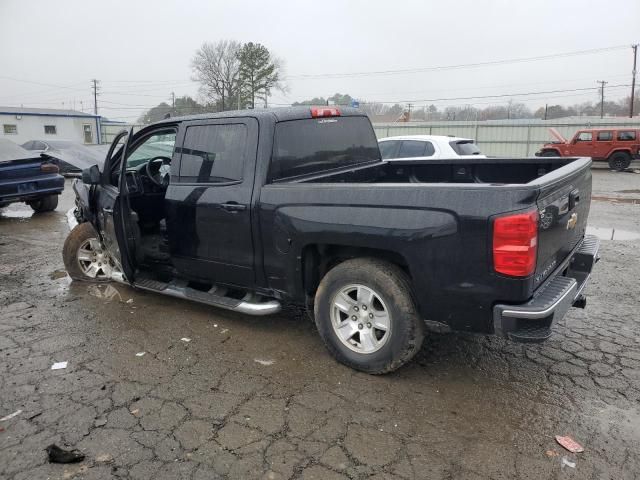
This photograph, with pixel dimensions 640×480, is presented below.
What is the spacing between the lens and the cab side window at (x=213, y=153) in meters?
4.16

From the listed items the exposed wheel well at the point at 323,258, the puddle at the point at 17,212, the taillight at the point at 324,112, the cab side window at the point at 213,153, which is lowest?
the puddle at the point at 17,212

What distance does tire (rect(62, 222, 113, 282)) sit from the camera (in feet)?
18.8

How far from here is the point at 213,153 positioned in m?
4.35

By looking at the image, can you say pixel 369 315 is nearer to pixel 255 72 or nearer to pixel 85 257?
pixel 85 257

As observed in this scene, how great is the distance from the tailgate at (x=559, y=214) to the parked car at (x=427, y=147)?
5.41 meters

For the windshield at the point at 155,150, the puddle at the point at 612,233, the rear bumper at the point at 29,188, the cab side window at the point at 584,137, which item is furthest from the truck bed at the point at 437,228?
the cab side window at the point at 584,137

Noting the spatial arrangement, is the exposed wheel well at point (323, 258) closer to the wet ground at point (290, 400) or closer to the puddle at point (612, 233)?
the wet ground at point (290, 400)

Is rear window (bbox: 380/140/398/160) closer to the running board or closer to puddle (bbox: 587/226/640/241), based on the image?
puddle (bbox: 587/226/640/241)

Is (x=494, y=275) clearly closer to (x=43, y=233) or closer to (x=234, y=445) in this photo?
(x=234, y=445)

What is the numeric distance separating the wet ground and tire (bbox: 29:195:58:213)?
676 centimetres

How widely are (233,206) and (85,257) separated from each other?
265cm

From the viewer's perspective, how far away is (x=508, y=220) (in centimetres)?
287

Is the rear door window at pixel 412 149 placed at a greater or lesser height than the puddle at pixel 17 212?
greater

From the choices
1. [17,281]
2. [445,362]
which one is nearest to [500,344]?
[445,362]
